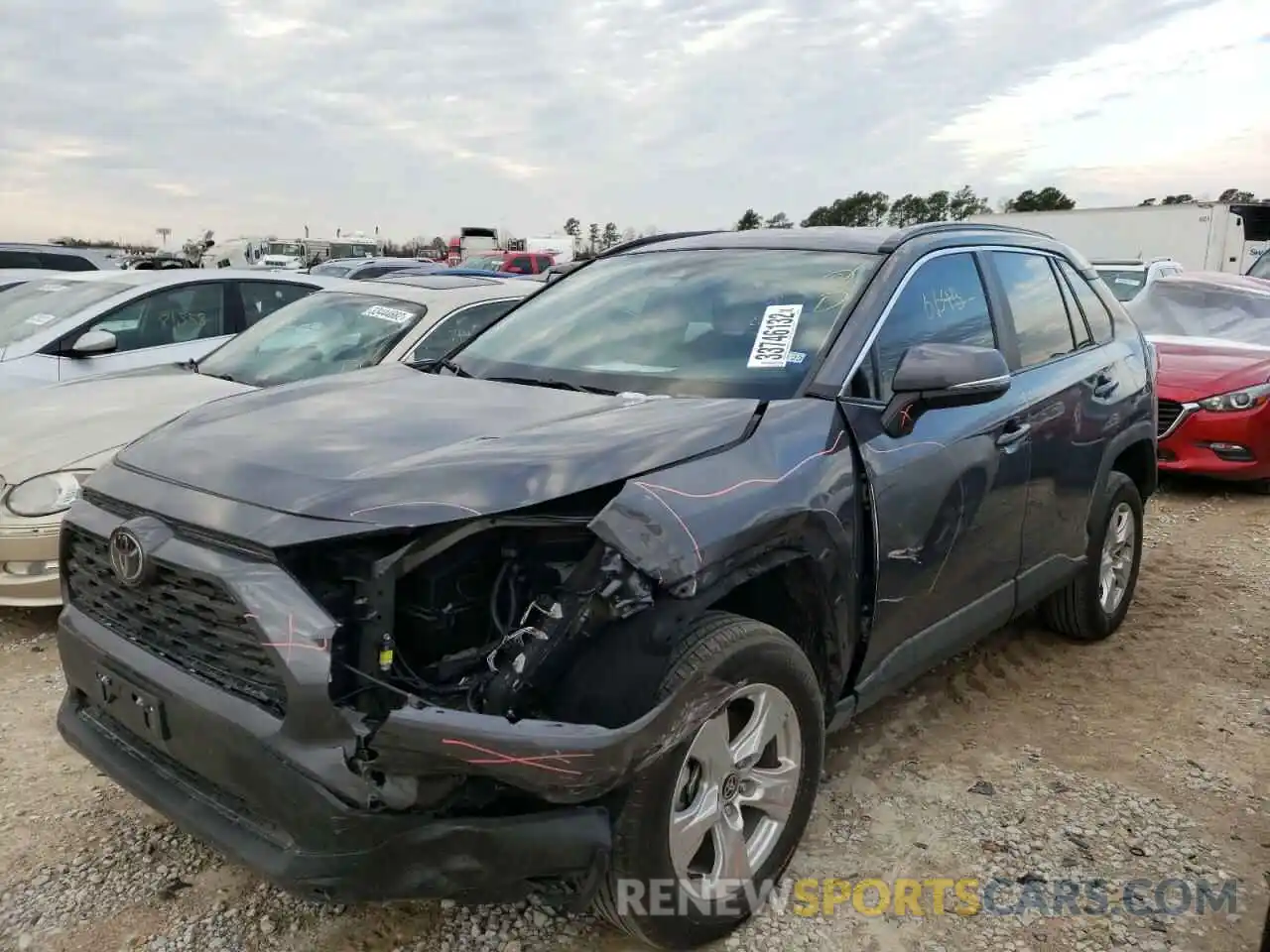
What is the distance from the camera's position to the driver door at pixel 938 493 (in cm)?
290

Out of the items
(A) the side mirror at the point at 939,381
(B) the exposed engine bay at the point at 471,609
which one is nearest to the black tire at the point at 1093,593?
(A) the side mirror at the point at 939,381

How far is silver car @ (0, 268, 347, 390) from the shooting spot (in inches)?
243

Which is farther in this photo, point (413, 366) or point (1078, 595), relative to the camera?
point (1078, 595)

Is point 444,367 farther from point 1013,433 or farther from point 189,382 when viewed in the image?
point 189,382

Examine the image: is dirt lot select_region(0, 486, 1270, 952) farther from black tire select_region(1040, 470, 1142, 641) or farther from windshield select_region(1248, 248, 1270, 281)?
windshield select_region(1248, 248, 1270, 281)

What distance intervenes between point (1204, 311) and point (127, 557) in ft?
31.7

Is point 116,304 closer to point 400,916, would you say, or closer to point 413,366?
point 413,366

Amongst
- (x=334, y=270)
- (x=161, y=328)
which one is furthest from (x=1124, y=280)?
(x=334, y=270)

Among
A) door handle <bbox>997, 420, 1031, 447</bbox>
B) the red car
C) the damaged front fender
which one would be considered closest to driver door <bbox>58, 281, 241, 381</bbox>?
door handle <bbox>997, 420, 1031, 447</bbox>

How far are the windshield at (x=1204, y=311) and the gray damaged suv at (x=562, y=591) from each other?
6.94 m

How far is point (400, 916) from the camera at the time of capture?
2.62m

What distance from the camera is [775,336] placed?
3080 millimetres

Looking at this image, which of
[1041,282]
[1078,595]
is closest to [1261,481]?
[1078,595]

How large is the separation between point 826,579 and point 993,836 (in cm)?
108
